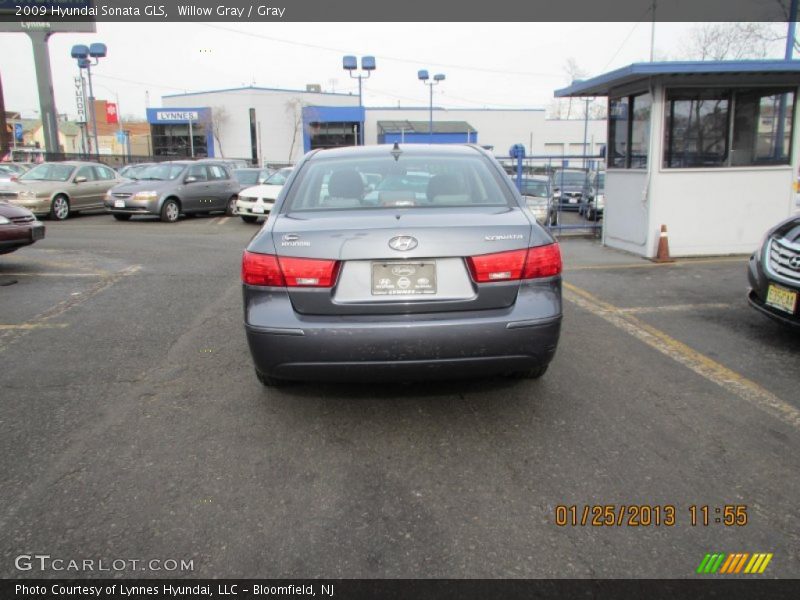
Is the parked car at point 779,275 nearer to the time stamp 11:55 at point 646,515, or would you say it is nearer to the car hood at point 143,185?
the time stamp 11:55 at point 646,515

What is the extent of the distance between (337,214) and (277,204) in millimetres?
506

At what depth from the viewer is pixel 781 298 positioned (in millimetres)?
4824

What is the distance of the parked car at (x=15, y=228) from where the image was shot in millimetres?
7910

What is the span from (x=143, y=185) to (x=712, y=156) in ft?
43.4

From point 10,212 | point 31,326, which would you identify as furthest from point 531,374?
point 10,212

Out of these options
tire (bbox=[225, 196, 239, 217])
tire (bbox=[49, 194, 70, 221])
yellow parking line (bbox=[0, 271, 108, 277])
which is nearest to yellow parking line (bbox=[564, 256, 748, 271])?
yellow parking line (bbox=[0, 271, 108, 277])

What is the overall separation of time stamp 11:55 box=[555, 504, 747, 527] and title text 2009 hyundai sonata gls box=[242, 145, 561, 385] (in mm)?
842

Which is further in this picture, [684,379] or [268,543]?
[684,379]

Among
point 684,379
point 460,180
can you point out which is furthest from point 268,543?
point 684,379

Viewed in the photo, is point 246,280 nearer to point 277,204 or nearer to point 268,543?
A: point 277,204

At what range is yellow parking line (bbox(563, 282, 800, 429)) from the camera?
3916mm

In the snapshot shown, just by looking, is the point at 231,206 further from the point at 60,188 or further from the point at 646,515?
the point at 646,515
